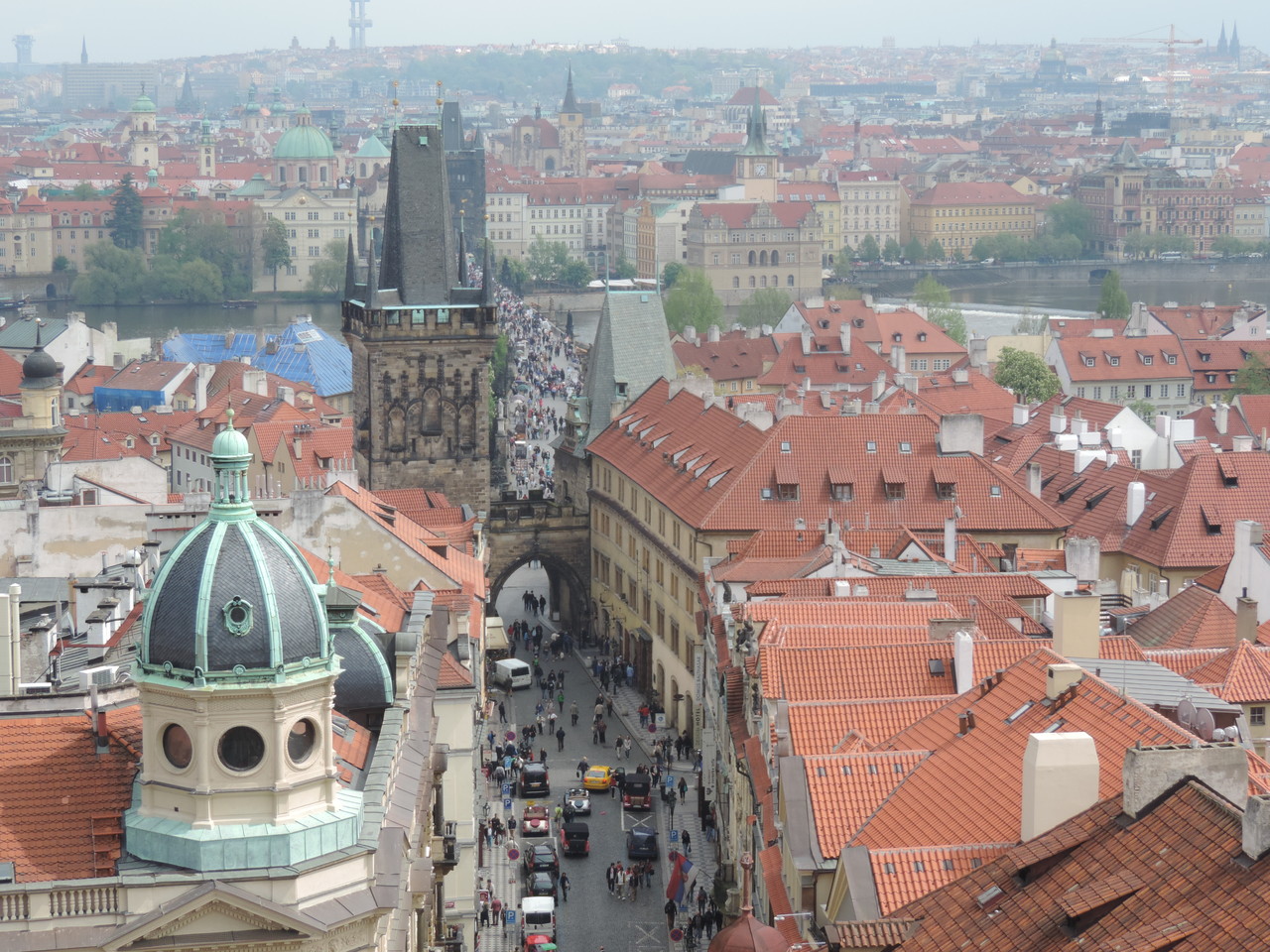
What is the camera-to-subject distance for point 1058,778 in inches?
1046

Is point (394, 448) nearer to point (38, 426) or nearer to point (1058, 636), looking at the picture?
point (38, 426)

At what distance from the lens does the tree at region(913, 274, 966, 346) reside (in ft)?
433

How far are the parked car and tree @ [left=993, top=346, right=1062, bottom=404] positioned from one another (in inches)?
2249

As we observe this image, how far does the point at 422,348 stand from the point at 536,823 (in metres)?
26.1

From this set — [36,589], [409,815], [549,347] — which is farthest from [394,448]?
[549,347]

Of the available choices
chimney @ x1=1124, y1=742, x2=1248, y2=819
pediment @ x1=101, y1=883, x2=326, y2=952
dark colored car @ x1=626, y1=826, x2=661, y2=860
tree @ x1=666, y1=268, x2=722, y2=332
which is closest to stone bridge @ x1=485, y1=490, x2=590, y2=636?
dark colored car @ x1=626, y1=826, x2=661, y2=860

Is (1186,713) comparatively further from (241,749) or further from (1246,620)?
(241,749)

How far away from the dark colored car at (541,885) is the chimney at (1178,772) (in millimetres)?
23393

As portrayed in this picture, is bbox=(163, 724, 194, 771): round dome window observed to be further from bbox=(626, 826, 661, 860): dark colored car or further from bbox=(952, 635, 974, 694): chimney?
bbox=(626, 826, 661, 860): dark colored car

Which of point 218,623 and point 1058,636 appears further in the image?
point 1058,636

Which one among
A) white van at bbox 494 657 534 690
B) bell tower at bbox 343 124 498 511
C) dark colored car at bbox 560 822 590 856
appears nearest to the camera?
dark colored car at bbox 560 822 590 856

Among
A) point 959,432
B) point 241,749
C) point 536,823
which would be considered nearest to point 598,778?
point 536,823

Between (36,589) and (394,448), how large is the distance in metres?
27.1

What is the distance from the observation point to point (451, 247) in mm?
75125
